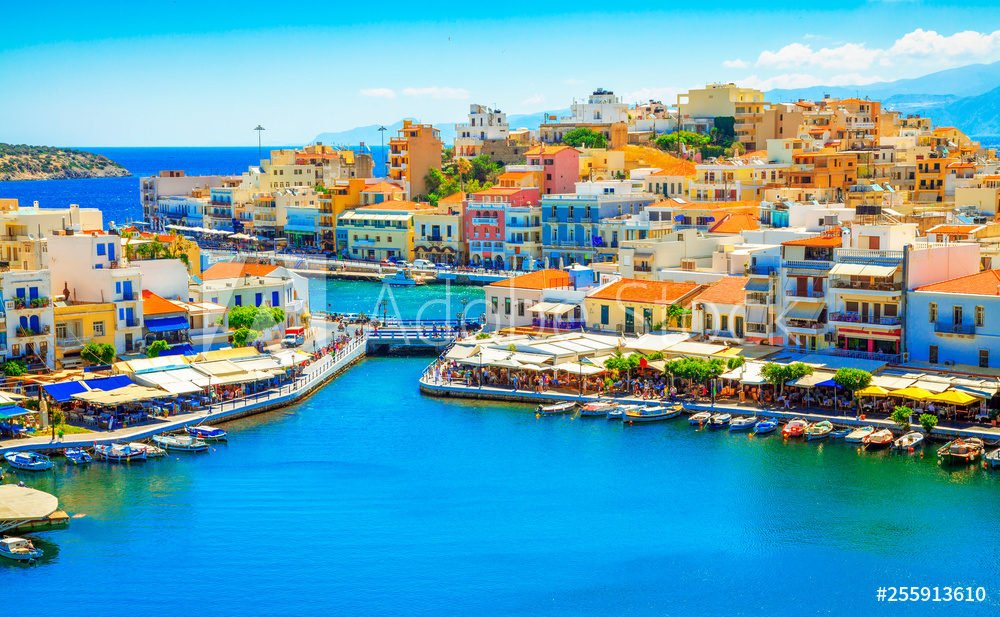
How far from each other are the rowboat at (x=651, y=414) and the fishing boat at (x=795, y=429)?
4.02 meters

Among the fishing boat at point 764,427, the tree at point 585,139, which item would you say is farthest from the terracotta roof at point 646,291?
the tree at point 585,139

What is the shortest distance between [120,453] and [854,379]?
2319cm

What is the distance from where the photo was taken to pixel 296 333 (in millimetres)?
50531

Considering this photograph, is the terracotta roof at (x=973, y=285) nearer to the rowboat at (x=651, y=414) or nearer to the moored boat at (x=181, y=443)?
the rowboat at (x=651, y=414)

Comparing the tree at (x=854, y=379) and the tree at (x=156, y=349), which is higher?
the tree at (x=156, y=349)

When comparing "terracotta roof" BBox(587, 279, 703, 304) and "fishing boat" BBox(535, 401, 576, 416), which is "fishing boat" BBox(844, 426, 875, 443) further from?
"terracotta roof" BBox(587, 279, 703, 304)

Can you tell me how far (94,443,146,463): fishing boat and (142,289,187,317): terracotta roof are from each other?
10.1m

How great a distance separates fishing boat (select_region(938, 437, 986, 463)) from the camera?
3353cm

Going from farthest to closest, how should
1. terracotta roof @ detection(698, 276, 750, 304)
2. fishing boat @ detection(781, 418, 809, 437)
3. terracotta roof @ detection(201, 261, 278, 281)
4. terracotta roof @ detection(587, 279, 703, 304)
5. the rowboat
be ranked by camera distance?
terracotta roof @ detection(201, 261, 278, 281) < terracotta roof @ detection(587, 279, 703, 304) < terracotta roof @ detection(698, 276, 750, 304) < the rowboat < fishing boat @ detection(781, 418, 809, 437)

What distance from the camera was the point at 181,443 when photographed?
36281mm

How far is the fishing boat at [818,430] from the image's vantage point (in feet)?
Answer: 120

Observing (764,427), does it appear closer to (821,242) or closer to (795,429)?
(795,429)

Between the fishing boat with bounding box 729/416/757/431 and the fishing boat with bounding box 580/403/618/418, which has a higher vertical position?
the fishing boat with bounding box 580/403/618/418

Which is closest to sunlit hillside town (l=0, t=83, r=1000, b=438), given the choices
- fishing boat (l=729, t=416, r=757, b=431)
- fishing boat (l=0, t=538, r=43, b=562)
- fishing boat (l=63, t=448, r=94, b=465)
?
fishing boat (l=729, t=416, r=757, b=431)
